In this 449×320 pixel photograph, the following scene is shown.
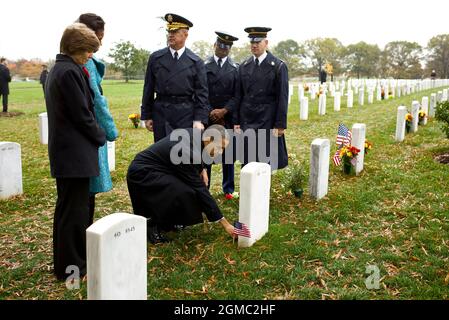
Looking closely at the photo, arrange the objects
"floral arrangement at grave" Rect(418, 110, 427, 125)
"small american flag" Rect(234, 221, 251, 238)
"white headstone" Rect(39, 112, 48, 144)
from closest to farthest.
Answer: "small american flag" Rect(234, 221, 251, 238)
"white headstone" Rect(39, 112, 48, 144)
"floral arrangement at grave" Rect(418, 110, 427, 125)

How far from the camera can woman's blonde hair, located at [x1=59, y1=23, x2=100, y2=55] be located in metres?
3.75

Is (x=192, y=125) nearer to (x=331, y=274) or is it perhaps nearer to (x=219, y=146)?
(x=219, y=146)

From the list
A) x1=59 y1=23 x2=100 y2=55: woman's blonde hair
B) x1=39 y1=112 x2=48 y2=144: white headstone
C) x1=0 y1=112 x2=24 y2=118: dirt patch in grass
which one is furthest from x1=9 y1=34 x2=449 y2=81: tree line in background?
x1=59 y1=23 x2=100 y2=55: woman's blonde hair

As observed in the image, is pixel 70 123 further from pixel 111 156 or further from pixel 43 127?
pixel 43 127

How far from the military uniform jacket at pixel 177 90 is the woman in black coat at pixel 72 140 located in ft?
5.20

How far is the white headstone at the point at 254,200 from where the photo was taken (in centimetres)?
461

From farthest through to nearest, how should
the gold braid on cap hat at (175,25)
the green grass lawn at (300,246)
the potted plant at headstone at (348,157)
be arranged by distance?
the potted plant at headstone at (348,157) → the gold braid on cap hat at (175,25) → the green grass lawn at (300,246)

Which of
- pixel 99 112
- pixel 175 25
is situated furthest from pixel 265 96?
pixel 99 112

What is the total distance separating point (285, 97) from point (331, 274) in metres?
2.80

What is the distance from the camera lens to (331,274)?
4.21 m

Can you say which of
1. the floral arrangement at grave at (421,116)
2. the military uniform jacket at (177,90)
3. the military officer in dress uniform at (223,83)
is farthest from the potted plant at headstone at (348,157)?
the floral arrangement at grave at (421,116)

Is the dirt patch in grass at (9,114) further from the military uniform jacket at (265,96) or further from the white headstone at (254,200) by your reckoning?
the white headstone at (254,200)

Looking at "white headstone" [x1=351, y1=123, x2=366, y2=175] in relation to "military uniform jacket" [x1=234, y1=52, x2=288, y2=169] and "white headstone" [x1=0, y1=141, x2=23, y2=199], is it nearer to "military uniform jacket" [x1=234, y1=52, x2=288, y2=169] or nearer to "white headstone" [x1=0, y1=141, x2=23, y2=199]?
"military uniform jacket" [x1=234, y1=52, x2=288, y2=169]

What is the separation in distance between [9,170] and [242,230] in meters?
3.99
